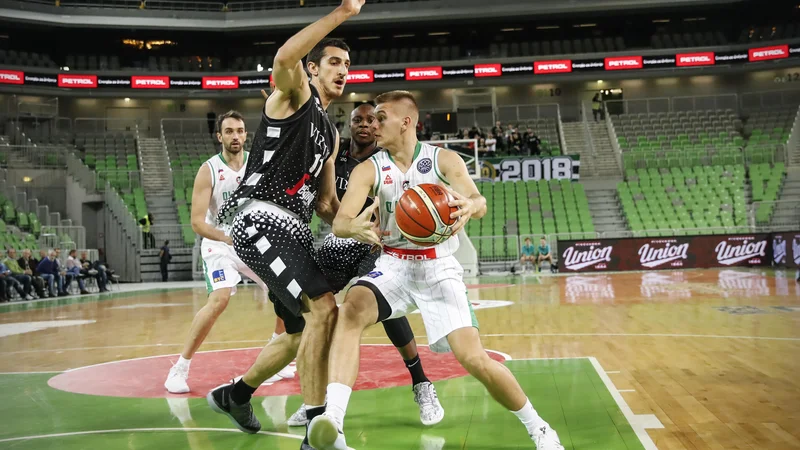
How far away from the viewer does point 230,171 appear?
6.58 m

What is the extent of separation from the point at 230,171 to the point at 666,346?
5.02 meters

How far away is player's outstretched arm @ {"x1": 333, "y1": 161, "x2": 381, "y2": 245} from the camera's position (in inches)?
159

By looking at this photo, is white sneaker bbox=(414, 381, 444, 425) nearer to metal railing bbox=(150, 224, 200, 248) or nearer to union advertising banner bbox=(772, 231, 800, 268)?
union advertising banner bbox=(772, 231, 800, 268)

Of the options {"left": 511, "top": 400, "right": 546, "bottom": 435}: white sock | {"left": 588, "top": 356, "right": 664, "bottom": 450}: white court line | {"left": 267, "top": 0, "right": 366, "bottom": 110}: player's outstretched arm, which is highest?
{"left": 267, "top": 0, "right": 366, "bottom": 110}: player's outstretched arm

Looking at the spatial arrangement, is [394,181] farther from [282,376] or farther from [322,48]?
[282,376]

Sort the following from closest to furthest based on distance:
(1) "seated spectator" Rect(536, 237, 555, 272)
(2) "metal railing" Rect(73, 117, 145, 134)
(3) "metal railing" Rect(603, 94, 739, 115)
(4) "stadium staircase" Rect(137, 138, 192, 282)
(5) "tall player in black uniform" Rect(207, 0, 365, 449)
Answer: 1. (5) "tall player in black uniform" Rect(207, 0, 365, 449)
2. (1) "seated spectator" Rect(536, 237, 555, 272)
3. (4) "stadium staircase" Rect(137, 138, 192, 282)
4. (3) "metal railing" Rect(603, 94, 739, 115)
5. (2) "metal railing" Rect(73, 117, 145, 134)

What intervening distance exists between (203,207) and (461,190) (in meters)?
2.87

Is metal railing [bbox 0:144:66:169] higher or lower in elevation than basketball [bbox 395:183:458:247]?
higher

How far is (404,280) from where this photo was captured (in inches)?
172

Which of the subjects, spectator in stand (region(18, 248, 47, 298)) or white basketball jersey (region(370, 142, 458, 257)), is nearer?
white basketball jersey (region(370, 142, 458, 257))

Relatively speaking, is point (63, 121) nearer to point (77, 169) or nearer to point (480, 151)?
point (77, 169)

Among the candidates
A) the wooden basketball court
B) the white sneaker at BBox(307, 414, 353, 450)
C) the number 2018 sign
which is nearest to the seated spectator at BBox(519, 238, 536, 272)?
the number 2018 sign

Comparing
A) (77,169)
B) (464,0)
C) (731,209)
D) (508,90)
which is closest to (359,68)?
(464,0)

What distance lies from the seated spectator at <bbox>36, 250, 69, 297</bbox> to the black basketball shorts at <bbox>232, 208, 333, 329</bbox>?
17.1m
